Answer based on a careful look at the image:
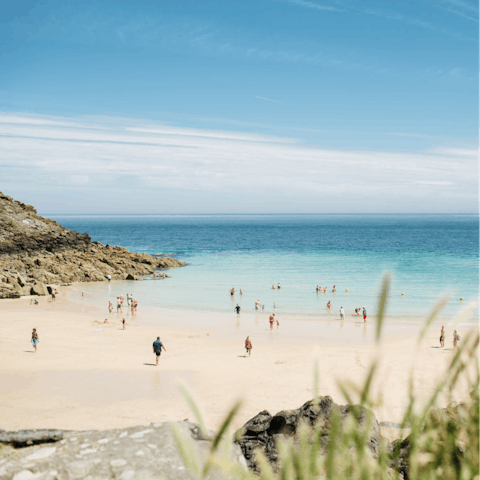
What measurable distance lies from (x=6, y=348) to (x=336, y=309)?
24913 millimetres

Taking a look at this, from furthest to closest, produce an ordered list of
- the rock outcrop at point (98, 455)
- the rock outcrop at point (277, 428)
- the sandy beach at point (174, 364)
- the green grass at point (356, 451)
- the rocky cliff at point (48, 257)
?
1. the rocky cliff at point (48, 257)
2. the sandy beach at point (174, 364)
3. the rock outcrop at point (277, 428)
4. the rock outcrop at point (98, 455)
5. the green grass at point (356, 451)

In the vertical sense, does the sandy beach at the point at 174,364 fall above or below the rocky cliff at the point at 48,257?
below

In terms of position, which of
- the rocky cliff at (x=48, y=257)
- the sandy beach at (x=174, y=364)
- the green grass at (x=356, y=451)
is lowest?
the sandy beach at (x=174, y=364)

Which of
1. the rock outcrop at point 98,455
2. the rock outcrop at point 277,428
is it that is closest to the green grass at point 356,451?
the rock outcrop at point 98,455

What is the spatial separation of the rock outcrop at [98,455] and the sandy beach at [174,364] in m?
1.39

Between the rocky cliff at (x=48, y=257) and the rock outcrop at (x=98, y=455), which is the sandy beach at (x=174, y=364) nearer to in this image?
the rock outcrop at (x=98, y=455)

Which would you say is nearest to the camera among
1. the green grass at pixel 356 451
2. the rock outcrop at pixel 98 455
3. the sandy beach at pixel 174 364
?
the green grass at pixel 356 451

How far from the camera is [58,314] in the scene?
30.9m

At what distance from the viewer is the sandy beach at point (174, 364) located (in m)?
13.2

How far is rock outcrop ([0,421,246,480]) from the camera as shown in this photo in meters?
4.15

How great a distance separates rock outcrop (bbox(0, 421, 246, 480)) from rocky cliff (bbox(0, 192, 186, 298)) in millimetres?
37003

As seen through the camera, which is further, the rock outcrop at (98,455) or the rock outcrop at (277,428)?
the rock outcrop at (277,428)

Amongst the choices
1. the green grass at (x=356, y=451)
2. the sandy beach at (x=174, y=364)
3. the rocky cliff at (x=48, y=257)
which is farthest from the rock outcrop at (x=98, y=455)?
the rocky cliff at (x=48, y=257)

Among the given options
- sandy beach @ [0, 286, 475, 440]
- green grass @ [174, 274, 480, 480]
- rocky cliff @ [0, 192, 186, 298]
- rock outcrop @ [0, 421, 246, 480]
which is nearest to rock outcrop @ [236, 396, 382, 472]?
sandy beach @ [0, 286, 475, 440]
